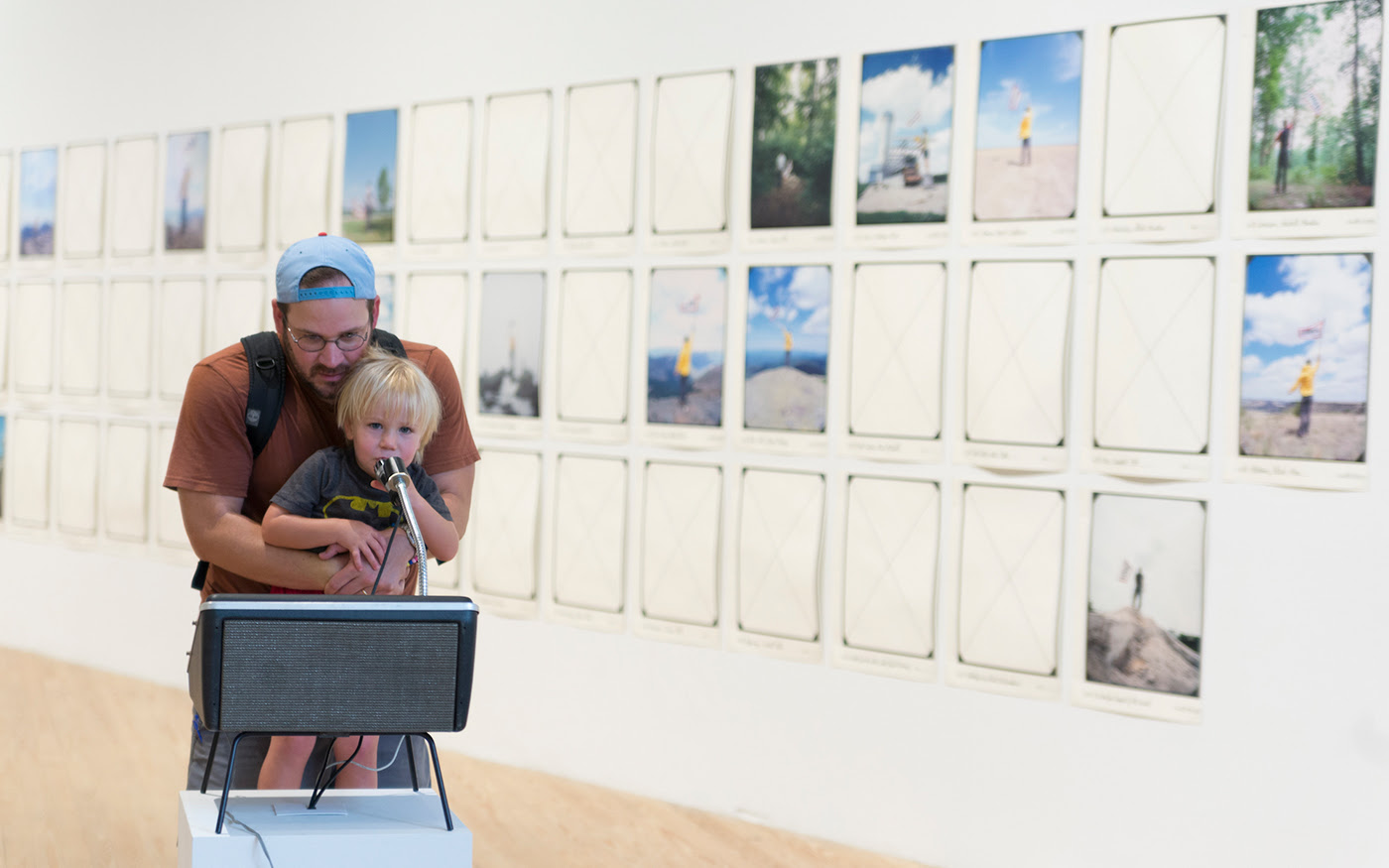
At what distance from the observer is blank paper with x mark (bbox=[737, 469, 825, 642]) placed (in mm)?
2893

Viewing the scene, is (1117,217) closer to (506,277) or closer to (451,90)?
(506,277)

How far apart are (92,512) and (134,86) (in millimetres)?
1474

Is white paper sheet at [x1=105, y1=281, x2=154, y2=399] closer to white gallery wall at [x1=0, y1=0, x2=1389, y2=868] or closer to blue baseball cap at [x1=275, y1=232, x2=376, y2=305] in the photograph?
white gallery wall at [x1=0, y1=0, x2=1389, y2=868]

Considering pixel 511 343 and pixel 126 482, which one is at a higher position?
pixel 511 343

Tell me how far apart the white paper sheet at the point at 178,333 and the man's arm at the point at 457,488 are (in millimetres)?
2407

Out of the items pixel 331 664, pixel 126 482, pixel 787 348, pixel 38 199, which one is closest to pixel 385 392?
pixel 331 664

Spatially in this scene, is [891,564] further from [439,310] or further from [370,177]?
[370,177]

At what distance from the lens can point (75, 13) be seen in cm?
430

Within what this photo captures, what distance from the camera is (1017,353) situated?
2.64 meters

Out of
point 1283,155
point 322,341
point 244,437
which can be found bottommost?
point 244,437

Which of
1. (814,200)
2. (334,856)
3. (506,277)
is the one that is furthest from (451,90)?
(334,856)

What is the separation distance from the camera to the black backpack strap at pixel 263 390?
1.72 meters

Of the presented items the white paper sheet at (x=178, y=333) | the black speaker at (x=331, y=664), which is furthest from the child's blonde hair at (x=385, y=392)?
the white paper sheet at (x=178, y=333)

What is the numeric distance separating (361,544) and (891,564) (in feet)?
4.80
